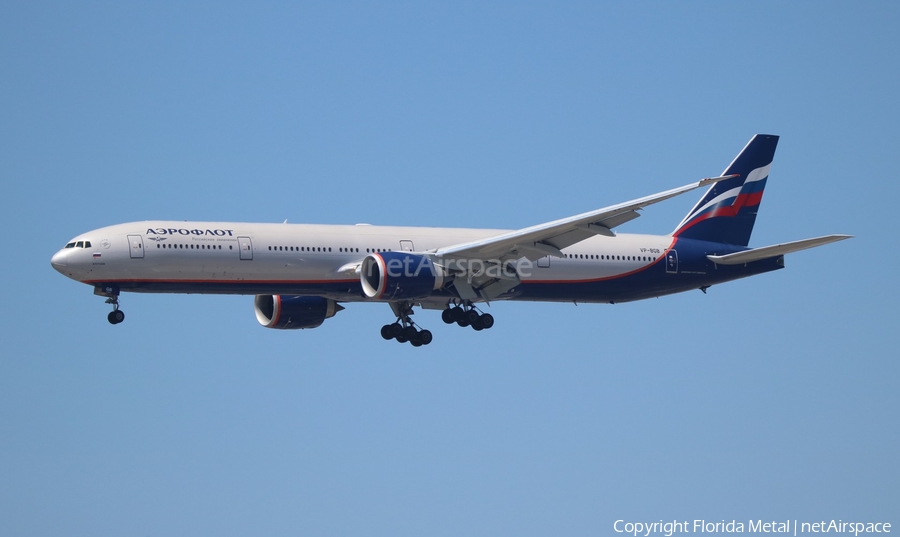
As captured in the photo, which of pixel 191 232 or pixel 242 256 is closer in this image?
pixel 191 232

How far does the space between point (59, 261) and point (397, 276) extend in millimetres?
12334

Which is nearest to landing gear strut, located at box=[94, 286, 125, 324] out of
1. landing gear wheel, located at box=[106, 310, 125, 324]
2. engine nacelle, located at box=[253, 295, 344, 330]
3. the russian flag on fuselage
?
landing gear wheel, located at box=[106, 310, 125, 324]

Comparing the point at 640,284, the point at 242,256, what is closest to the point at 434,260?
the point at 242,256

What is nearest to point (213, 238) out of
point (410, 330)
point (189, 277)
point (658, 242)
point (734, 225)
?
point (189, 277)

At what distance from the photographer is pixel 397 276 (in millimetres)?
47875

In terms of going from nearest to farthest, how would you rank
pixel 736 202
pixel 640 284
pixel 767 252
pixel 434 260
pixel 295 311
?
pixel 434 260
pixel 767 252
pixel 640 284
pixel 295 311
pixel 736 202

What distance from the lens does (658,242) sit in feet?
180

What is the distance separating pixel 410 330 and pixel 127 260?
13.0 meters

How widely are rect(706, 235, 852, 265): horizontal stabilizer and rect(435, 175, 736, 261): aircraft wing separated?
4.88 meters

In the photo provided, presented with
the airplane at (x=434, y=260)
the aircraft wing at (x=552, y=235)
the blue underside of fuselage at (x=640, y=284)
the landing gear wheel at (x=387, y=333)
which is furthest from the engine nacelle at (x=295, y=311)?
the aircraft wing at (x=552, y=235)

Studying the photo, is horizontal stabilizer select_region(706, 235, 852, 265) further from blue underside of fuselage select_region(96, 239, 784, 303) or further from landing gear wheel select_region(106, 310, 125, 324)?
landing gear wheel select_region(106, 310, 125, 324)

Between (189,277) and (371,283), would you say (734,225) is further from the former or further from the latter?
(189,277)

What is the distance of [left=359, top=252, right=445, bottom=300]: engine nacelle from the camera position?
1881 inches

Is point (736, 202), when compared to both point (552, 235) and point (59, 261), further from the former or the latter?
point (59, 261)
